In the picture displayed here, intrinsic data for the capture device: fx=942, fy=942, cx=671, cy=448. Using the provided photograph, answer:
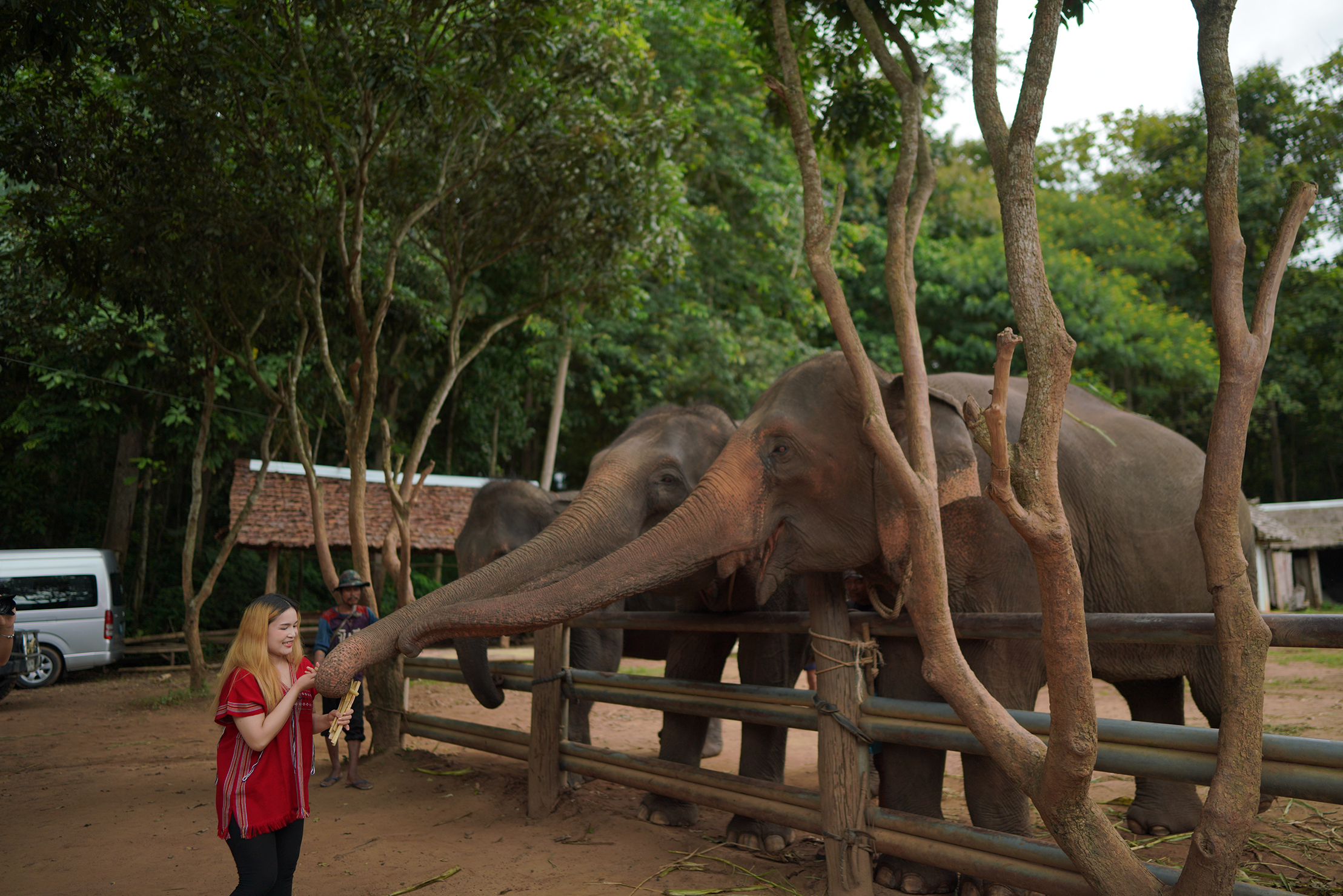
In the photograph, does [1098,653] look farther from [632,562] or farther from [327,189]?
[327,189]

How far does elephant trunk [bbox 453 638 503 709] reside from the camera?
5.54 metres

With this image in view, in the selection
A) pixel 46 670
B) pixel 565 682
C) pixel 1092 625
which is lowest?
pixel 46 670

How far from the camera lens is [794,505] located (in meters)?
3.86

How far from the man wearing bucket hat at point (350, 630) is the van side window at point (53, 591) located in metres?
9.04

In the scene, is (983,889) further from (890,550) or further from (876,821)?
(890,550)

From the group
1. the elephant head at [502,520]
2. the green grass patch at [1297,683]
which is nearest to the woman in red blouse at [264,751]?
the elephant head at [502,520]

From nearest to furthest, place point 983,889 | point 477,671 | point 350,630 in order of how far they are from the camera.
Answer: point 983,889
point 477,671
point 350,630

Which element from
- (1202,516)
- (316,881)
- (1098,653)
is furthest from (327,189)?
(1202,516)

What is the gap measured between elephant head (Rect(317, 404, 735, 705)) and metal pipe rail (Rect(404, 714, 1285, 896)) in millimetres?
969

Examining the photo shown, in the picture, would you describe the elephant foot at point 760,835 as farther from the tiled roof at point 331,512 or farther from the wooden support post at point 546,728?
the tiled roof at point 331,512

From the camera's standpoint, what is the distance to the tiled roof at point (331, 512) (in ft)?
44.8

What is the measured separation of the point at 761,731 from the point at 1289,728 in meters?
4.90

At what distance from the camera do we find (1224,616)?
2281 mm

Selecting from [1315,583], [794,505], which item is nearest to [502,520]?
[794,505]
